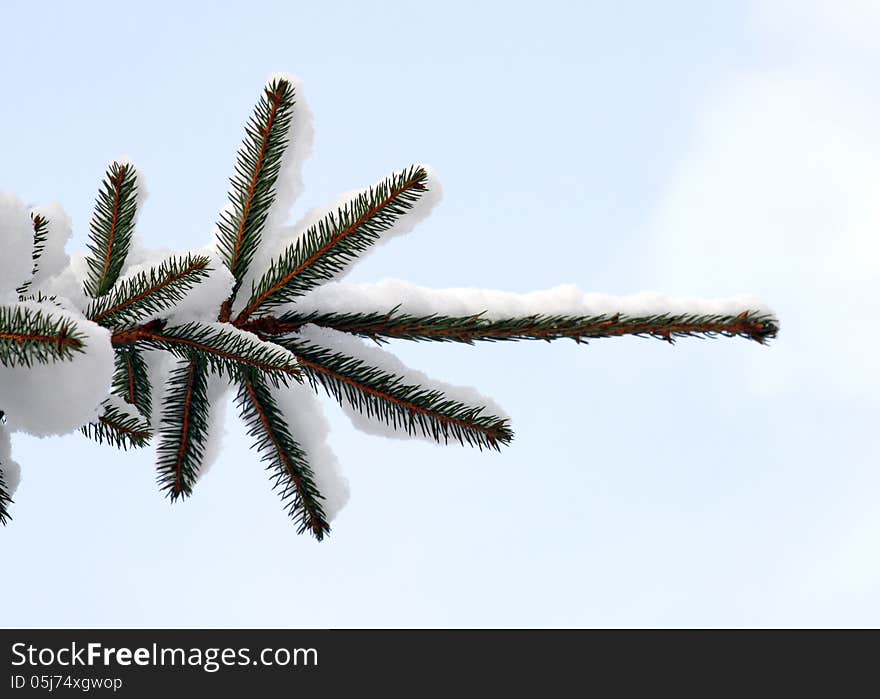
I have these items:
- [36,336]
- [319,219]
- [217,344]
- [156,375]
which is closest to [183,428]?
[156,375]

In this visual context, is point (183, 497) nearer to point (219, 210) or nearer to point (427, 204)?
point (219, 210)

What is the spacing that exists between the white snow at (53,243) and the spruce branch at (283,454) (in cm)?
61

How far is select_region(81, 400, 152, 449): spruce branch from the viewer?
97.3 inches

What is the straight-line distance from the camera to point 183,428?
8.96 ft

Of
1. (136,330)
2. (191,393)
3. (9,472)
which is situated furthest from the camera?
(191,393)

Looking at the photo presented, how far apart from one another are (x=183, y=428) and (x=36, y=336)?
1.01m

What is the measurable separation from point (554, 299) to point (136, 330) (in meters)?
1.17

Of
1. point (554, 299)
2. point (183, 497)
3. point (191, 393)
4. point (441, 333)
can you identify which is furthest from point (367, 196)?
point (183, 497)

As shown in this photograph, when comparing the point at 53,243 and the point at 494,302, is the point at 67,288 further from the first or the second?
the point at 494,302

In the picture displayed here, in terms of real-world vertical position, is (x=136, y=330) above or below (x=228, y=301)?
below

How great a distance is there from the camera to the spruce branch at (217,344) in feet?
7.04

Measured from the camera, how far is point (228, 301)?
2484mm

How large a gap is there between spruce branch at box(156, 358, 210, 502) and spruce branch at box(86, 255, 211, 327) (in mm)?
427

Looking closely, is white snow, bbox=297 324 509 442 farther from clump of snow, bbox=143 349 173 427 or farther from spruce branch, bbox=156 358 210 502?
clump of snow, bbox=143 349 173 427
